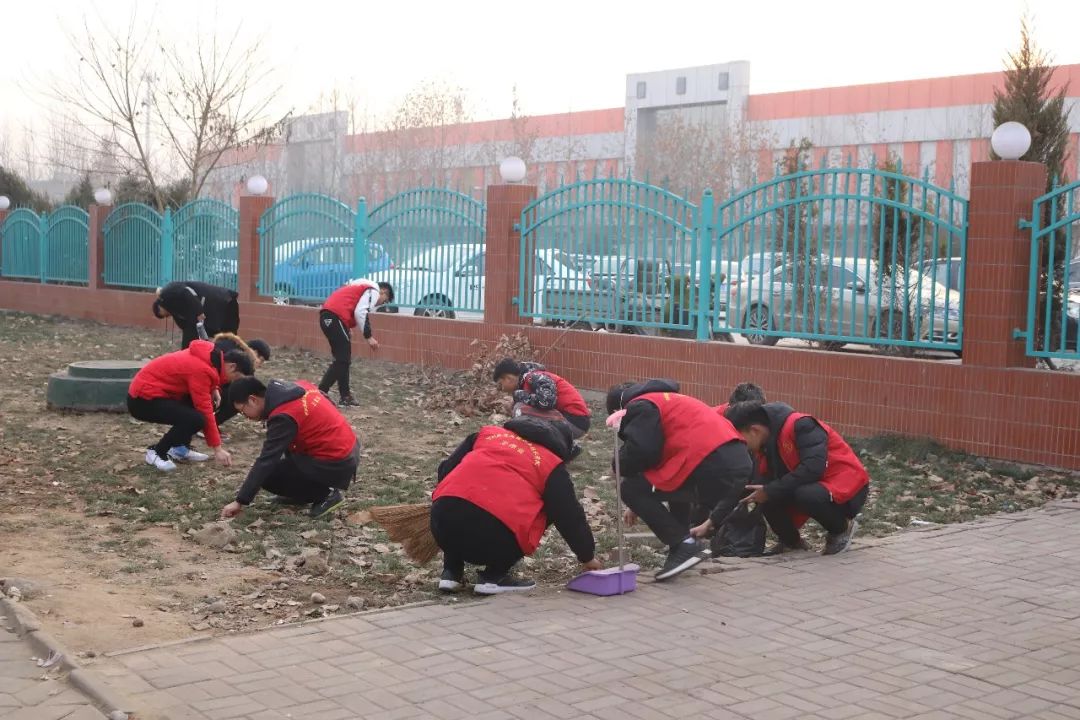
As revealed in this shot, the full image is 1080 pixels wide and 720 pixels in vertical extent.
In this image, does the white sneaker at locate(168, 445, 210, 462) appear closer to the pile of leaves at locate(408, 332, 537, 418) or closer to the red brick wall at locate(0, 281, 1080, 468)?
the pile of leaves at locate(408, 332, 537, 418)

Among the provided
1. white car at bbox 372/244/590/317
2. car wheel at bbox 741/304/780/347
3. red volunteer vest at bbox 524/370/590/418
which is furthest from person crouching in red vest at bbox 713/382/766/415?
white car at bbox 372/244/590/317

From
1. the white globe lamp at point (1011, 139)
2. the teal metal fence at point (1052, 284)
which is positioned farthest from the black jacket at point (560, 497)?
the white globe lamp at point (1011, 139)

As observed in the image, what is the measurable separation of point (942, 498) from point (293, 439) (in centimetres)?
456

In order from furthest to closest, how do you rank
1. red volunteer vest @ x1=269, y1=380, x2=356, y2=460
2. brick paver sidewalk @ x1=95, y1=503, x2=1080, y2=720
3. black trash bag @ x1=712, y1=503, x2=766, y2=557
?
red volunteer vest @ x1=269, y1=380, x2=356, y2=460
black trash bag @ x1=712, y1=503, x2=766, y2=557
brick paver sidewalk @ x1=95, y1=503, x2=1080, y2=720

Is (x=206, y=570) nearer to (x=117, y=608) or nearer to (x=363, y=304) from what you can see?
(x=117, y=608)

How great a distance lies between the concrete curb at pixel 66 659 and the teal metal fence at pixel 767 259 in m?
7.55

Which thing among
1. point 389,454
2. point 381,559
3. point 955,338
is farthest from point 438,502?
Answer: point 955,338

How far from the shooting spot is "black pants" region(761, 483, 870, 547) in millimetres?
6809

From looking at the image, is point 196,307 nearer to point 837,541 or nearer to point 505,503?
point 505,503

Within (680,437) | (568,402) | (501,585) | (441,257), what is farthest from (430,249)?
(501,585)

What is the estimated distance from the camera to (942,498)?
8.86 m

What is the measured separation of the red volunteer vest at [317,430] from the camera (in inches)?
301

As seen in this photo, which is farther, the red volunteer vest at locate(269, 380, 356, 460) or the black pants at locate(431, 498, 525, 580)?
the red volunteer vest at locate(269, 380, 356, 460)

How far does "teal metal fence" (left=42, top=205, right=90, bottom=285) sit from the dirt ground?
38.9 feet
